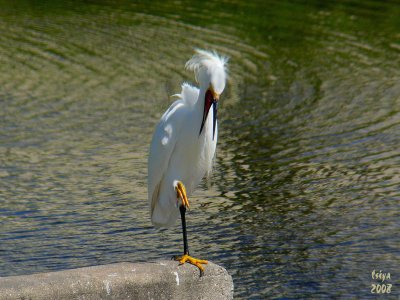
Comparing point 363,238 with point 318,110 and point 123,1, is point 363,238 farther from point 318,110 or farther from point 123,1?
point 123,1

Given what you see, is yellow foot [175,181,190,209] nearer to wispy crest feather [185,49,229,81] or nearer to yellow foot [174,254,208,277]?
yellow foot [174,254,208,277]

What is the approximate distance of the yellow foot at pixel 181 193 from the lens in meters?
6.31

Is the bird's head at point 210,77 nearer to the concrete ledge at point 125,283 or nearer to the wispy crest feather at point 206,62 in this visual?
the wispy crest feather at point 206,62

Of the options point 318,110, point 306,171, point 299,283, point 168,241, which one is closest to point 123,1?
point 318,110

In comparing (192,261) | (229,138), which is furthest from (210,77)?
(229,138)

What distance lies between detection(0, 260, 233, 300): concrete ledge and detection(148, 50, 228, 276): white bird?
16 cm

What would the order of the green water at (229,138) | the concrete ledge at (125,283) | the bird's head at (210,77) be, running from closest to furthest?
the concrete ledge at (125,283) < the bird's head at (210,77) < the green water at (229,138)

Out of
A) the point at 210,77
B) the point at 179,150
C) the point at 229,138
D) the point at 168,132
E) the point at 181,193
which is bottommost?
the point at 229,138

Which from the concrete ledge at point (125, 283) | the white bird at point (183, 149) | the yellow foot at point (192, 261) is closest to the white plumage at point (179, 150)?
the white bird at point (183, 149)

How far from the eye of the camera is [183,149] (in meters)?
6.41

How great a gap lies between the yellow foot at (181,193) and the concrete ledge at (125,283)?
45 cm

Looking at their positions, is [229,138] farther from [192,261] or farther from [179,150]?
[192,261]

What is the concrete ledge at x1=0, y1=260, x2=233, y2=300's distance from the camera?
17.4 ft

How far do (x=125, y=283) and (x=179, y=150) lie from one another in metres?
1.19
